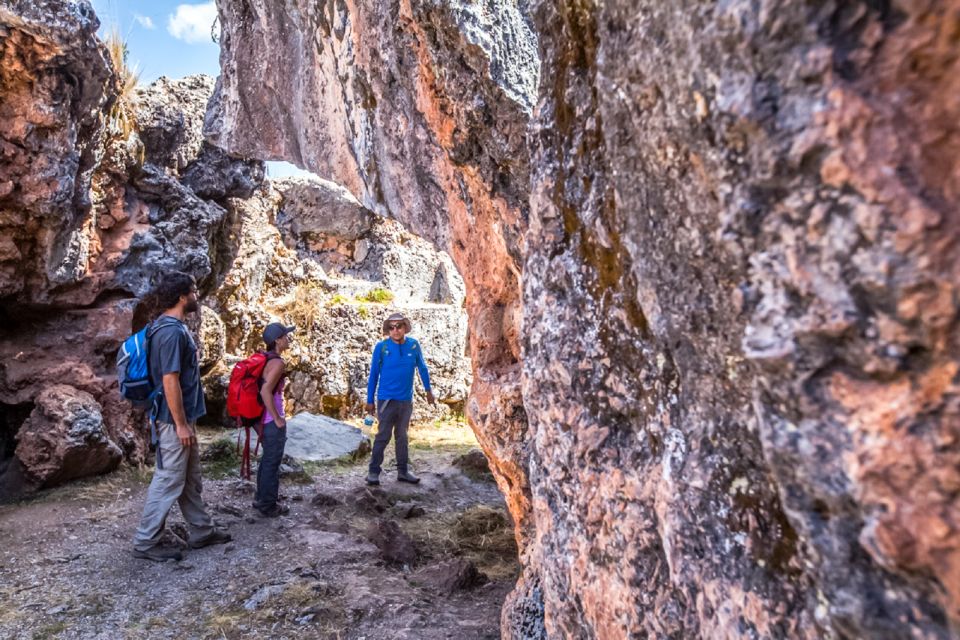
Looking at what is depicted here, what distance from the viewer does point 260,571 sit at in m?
3.89

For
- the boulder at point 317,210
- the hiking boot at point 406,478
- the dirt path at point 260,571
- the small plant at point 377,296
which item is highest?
the boulder at point 317,210

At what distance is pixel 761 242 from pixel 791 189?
0.31 feet

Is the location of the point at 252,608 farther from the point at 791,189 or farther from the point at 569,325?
the point at 791,189

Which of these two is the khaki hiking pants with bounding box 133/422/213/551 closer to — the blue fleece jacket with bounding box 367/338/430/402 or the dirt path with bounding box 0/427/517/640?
the dirt path with bounding box 0/427/517/640

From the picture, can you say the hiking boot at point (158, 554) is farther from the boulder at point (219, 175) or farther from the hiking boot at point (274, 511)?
the boulder at point (219, 175)

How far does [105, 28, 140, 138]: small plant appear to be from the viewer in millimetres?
6150

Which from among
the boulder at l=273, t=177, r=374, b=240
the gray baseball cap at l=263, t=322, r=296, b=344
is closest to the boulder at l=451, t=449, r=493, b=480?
the gray baseball cap at l=263, t=322, r=296, b=344

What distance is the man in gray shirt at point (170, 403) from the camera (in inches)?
149

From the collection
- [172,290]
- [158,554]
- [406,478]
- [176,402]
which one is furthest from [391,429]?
[172,290]

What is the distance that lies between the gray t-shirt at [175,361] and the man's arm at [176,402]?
4cm

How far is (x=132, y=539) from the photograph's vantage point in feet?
14.2

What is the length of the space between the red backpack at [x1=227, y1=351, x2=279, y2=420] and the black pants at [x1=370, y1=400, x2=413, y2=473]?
1.41m

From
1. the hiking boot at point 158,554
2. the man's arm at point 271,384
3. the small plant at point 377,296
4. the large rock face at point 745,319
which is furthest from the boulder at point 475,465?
the large rock face at point 745,319

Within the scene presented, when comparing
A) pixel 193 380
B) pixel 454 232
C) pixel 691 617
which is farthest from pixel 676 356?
pixel 193 380
